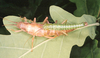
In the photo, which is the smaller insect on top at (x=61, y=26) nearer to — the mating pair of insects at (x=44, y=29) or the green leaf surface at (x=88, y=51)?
Result: the mating pair of insects at (x=44, y=29)

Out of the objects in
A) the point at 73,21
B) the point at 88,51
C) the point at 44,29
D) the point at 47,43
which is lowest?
the point at 88,51

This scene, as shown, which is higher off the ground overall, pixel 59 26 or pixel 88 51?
pixel 59 26

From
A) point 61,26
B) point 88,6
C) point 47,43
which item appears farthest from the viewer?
point 88,6

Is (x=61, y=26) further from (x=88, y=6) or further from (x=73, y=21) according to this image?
(x=88, y=6)

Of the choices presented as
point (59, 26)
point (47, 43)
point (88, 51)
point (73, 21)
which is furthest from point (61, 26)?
point (88, 51)

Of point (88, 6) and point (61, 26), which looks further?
point (88, 6)

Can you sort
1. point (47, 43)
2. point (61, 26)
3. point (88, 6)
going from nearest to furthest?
point (47, 43) < point (61, 26) < point (88, 6)

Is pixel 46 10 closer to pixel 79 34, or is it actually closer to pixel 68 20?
pixel 68 20

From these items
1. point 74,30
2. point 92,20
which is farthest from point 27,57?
point 92,20

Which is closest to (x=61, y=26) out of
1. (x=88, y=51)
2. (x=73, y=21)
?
Result: (x=73, y=21)

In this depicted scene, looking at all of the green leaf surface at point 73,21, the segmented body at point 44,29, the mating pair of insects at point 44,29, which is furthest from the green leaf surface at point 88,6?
the segmented body at point 44,29
